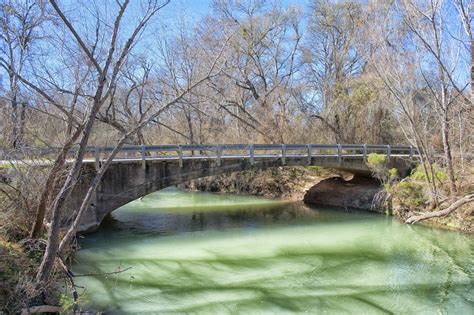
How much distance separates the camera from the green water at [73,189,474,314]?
809 cm

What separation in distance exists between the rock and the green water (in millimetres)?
2332

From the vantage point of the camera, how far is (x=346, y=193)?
2288 cm

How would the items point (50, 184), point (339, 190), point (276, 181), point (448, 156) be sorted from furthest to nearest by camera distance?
point (276, 181) < point (339, 190) < point (448, 156) < point (50, 184)

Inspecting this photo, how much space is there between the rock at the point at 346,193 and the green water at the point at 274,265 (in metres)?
2.33

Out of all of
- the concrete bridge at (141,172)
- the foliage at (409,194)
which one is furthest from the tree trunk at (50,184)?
the foliage at (409,194)

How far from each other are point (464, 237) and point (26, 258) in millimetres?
13688

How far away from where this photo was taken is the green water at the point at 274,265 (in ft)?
26.5

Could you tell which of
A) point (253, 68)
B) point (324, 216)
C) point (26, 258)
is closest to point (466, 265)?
point (324, 216)

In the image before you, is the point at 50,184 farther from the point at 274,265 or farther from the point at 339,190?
the point at 339,190

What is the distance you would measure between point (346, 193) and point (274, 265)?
1310 cm

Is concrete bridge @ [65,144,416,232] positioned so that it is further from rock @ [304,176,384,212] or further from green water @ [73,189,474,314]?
rock @ [304,176,384,212]

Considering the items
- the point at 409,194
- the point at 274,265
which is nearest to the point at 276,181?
the point at 409,194

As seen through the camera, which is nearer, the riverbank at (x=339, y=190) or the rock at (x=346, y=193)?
the riverbank at (x=339, y=190)

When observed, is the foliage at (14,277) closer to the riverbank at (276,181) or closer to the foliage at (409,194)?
the foliage at (409,194)
